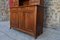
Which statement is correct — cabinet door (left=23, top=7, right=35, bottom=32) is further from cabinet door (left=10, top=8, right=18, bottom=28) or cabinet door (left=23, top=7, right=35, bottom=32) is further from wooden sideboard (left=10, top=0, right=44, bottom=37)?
cabinet door (left=10, top=8, right=18, bottom=28)

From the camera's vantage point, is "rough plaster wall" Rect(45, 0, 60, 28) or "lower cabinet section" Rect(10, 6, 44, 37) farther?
"rough plaster wall" Rect(45, 0, 60, 28)

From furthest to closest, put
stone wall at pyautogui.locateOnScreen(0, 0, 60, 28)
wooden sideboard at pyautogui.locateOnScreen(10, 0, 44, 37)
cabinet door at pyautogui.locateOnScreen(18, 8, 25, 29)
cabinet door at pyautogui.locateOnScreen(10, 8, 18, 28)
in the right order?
stone wall at pyautogui.locateOnScreen(0, 0, 60, 28) < cabinet door at pyautogui.locateOnScreen(10, 8, 18, 28) < cabinet door at pyautogui.locateOnScreen(18, 8, 25, 29) < wooden sideboard at pyautogui.locateOnScreen(10, 0, 44, 37)

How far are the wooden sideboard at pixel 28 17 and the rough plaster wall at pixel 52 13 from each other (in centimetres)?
103

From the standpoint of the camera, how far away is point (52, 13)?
378 cm

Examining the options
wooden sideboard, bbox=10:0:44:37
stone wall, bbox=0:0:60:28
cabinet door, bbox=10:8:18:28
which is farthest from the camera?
stone wall, bbox=0:0:60:28

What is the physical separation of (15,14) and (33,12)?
105cm

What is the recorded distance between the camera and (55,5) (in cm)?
368

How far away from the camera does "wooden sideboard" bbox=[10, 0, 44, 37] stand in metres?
2.50

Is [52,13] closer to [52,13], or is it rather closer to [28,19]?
[52,13]

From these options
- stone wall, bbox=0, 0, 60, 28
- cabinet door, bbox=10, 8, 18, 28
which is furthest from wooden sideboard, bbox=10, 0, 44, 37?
stone wall, bbox=0, 0, 60, 28

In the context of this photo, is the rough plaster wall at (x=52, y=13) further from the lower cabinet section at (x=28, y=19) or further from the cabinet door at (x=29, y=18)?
the cabinet door at (x=29, y=18)

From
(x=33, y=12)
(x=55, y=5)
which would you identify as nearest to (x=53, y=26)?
(x=55, y=5)

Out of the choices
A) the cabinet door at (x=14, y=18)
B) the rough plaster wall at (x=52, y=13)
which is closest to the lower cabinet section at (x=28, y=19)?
the cabinet door at (x=14, y=18)

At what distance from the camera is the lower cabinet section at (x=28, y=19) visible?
98.5 inches
